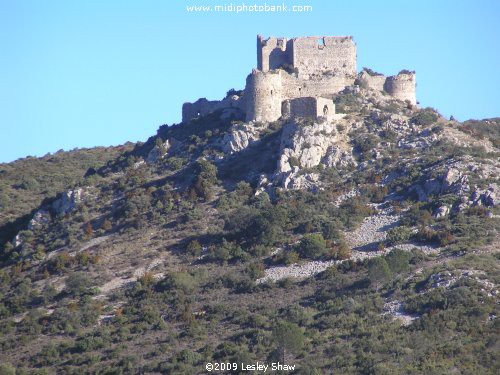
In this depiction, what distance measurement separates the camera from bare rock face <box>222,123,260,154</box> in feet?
216

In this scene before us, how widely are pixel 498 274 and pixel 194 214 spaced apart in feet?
53.7

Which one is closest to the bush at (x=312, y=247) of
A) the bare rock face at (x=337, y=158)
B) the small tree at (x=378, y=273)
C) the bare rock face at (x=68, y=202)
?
the small tree at (x=378, y=273)

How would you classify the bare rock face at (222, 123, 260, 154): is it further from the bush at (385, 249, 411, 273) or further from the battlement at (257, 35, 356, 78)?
the bush at (385, 249, 411, 273)

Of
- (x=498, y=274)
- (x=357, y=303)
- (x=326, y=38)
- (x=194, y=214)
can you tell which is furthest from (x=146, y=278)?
(x=326, y=38)

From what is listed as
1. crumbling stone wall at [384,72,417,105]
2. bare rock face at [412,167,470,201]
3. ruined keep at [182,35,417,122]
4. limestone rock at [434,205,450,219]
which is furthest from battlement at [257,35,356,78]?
limestone rock at [434,205,450,219]

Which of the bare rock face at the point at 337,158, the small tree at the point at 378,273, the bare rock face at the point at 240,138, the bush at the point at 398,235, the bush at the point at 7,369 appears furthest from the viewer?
the bare rock face at the point at 240,138

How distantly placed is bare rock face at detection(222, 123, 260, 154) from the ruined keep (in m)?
1.14

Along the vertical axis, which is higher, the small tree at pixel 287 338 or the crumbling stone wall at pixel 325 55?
the crumbling stone wall at pixel 325 55

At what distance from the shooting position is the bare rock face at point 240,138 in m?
65.9

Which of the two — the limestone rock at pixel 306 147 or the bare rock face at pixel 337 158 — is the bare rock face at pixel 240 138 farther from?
the bare rock face at pixel 337 158

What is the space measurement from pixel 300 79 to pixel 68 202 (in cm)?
1435

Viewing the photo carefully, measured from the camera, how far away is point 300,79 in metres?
68.7

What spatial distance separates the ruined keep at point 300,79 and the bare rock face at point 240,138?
1139 millimetres

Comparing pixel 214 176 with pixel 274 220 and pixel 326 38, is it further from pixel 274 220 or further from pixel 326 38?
pixel 326 38
